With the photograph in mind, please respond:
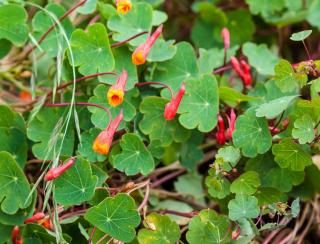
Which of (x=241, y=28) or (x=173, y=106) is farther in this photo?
(x=241, y=28)

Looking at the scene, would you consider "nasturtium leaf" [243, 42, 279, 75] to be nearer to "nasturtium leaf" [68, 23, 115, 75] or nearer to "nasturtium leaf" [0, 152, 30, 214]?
"nasturtium leaf" [68, 23, 115, 75]

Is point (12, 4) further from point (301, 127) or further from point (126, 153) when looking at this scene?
point (301, 127)

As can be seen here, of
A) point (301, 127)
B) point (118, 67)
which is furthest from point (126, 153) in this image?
point (301, 127)

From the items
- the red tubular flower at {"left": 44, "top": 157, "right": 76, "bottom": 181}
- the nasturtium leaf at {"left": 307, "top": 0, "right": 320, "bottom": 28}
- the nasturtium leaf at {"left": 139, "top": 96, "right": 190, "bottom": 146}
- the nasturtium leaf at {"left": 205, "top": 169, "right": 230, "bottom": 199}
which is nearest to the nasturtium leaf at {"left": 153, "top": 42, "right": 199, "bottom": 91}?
the nasturtium leaf at {"left": 139, "top": 96, "right": 190, "bottom": 146}

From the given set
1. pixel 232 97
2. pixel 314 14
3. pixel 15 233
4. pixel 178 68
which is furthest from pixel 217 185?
pixel 314 14

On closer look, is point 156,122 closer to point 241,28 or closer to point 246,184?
point 246,184

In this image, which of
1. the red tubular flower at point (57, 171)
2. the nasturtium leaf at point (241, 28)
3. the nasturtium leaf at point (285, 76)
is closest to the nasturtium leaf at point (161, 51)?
the nasturtium leaf at point (285, 76)

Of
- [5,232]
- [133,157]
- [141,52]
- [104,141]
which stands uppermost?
[141,52]
